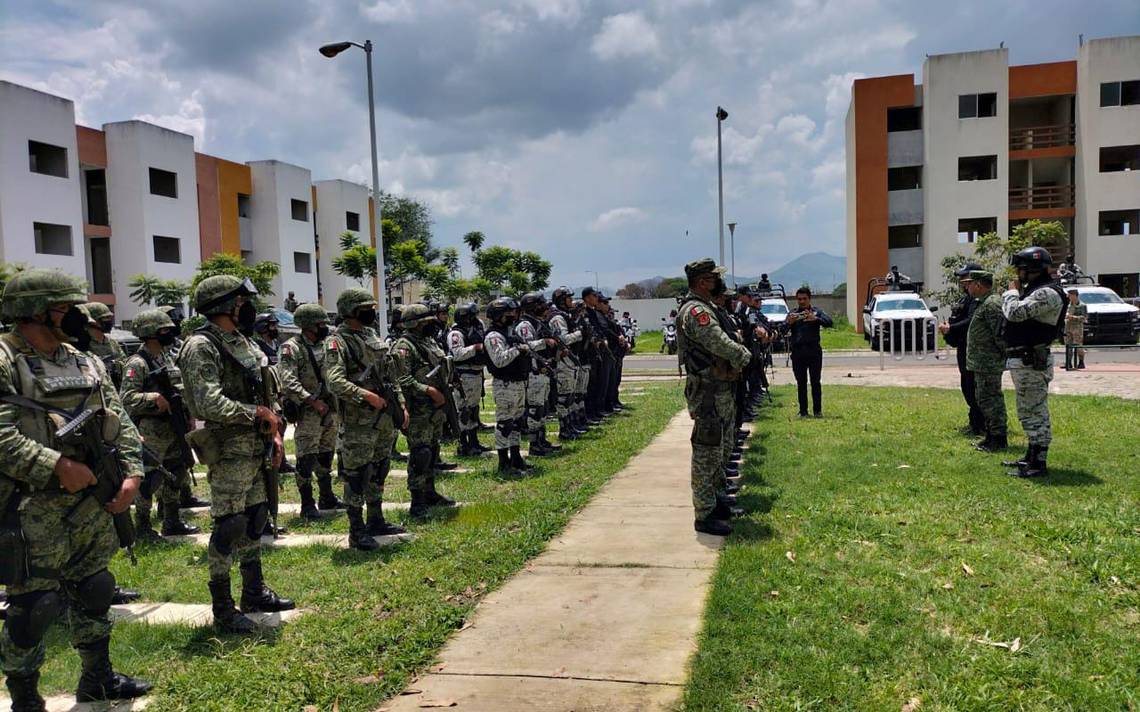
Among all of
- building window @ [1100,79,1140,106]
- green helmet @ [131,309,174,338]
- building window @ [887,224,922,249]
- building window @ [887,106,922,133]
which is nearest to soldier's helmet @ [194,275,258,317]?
green helmet @ [131,309,174,338]

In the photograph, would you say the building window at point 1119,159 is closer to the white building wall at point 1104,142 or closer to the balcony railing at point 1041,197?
the white building wall at point 1104,142

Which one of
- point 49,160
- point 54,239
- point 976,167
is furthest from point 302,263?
point 976,167

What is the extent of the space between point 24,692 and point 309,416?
4.02 meters

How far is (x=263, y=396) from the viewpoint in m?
4.70

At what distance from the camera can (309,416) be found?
7.35 meters

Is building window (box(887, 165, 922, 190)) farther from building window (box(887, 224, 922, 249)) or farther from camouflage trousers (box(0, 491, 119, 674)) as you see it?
camouflage trousers (box(0, 491, 119, 674))

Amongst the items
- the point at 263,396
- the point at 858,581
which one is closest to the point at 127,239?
the point at 263,396

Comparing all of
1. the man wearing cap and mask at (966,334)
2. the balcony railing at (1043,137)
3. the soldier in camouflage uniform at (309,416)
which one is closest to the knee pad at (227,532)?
the soldier in camouflage uniform at (309,416)

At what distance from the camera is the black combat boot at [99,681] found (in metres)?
3.64

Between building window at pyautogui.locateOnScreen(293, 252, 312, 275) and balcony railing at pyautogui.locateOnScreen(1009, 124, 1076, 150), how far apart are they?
35.9 metres

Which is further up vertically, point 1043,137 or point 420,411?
point 1043,137

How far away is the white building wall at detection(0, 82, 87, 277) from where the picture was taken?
27.1 metres

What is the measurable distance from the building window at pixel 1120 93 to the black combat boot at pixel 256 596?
39.4m

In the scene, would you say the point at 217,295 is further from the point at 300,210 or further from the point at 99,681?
the point at 300,210
